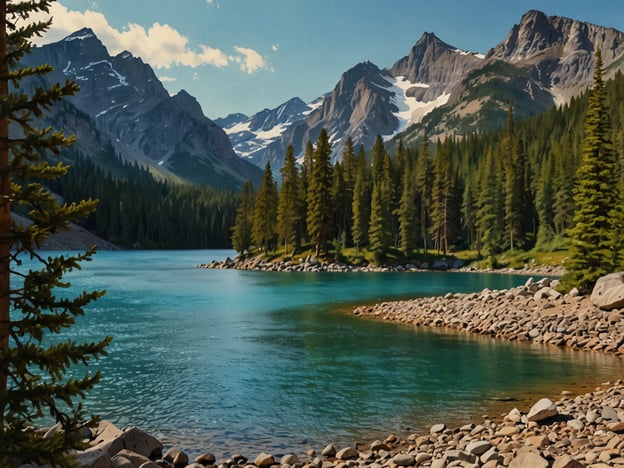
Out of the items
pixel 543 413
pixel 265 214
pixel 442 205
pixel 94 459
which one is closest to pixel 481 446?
pixel 543 413

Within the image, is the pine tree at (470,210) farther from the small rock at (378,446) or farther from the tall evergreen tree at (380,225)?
the small rock at (378,446)

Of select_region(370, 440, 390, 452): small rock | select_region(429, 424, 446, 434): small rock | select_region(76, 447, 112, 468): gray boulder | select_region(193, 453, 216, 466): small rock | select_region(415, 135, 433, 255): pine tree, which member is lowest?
select_region(193, 453, 216, 466): small rock

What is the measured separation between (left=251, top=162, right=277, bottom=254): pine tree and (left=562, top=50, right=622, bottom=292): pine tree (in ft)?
232

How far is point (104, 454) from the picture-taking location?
35.5 ft

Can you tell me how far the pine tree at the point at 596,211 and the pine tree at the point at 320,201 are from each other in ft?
193

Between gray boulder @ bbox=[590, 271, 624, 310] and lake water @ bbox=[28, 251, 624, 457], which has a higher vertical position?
gray boulder @ bbox=[590, 271, 624, 310]

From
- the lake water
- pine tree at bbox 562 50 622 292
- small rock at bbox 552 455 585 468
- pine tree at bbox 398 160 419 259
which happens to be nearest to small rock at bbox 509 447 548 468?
small rock at bbox 552 455 585 468

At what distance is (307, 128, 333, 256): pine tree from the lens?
9550cm

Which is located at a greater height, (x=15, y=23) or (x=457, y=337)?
(x=15, y=23)

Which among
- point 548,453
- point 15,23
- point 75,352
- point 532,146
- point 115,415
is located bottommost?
point 115,415

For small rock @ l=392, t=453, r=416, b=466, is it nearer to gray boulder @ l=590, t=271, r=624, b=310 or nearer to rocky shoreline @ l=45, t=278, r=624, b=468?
rocky shoreline @ l=45, t=278, r=624, b=468

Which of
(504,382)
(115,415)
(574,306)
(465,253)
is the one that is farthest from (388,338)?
(465,253)

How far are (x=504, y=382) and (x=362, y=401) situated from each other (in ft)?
22.1

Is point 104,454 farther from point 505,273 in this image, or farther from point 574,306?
point 505,273
